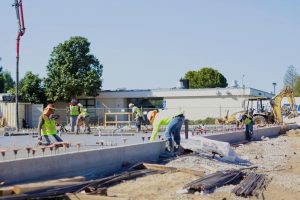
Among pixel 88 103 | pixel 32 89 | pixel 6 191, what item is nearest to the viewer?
pixel 6 191

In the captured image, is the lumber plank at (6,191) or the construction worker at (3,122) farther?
the construction worker at (3,122)

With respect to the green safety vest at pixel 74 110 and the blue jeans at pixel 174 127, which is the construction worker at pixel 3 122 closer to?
the green safety vest at pixel 74 110

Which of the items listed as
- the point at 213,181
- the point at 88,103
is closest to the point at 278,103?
the point at 88,103

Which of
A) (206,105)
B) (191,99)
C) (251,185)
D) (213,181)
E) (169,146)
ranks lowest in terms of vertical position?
(251,185)

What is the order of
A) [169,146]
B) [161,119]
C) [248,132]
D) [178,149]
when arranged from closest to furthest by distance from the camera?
[161,119] < [169,146] < [178,149] < [248,132]

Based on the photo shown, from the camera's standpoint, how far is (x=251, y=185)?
33.1 ft

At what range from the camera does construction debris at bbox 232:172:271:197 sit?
9375 mm

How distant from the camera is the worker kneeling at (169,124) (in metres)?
13.4

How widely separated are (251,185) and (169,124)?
4169 millimetres

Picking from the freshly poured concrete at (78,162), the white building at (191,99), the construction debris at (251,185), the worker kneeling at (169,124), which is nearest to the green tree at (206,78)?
the white building at (191,99)

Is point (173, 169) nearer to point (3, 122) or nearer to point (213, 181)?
point (213, 181)

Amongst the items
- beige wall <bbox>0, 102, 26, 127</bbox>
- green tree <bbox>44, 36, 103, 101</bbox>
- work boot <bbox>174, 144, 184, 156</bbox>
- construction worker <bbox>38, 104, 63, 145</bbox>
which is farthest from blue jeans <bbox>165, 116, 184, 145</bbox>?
green tree <bbox>44, 36, 103, 101</bbox>

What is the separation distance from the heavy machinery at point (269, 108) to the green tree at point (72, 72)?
53.0 feet

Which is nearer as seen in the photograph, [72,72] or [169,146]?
[169,146]
